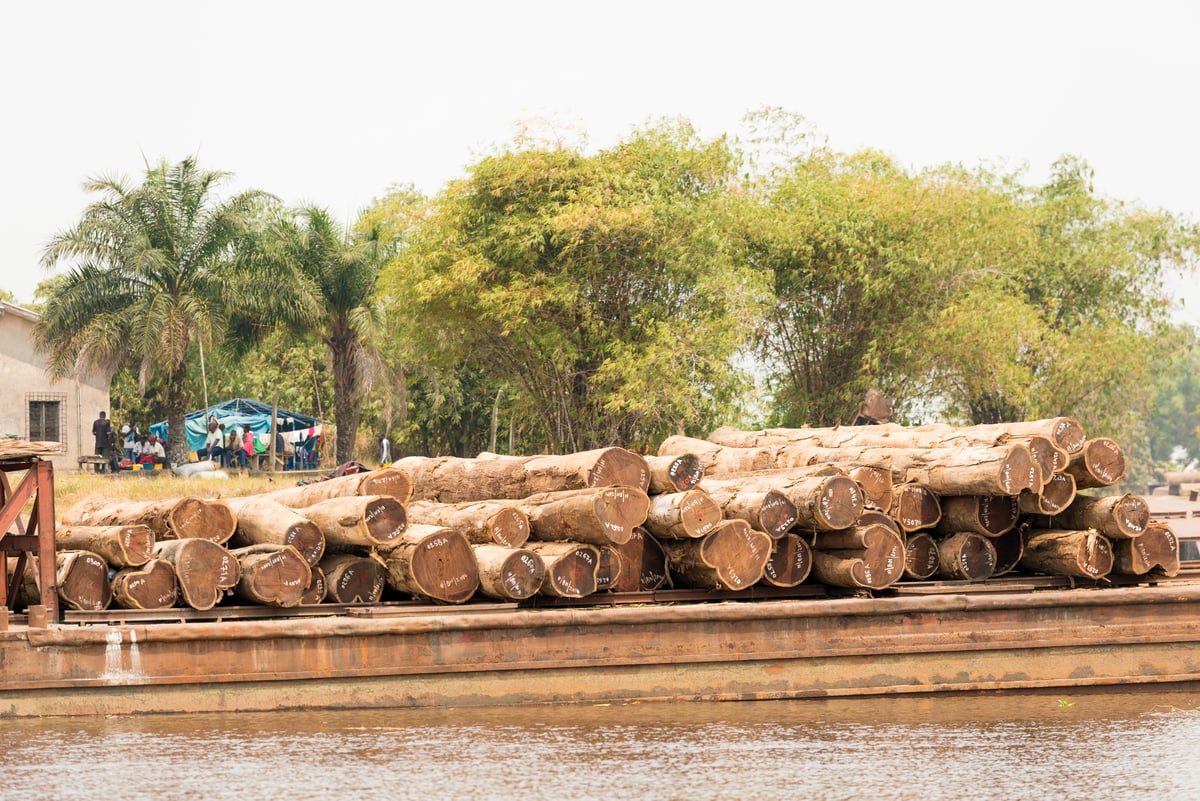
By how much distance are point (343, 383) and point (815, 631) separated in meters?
28.0

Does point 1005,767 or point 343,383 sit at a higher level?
point 343,383

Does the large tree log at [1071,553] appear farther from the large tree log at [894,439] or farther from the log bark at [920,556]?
the log bark at [920,556]

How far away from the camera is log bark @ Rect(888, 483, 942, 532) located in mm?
12523

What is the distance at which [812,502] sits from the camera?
466 inches

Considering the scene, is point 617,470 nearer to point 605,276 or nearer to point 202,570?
point 202,570

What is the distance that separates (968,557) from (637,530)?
307 centimetres

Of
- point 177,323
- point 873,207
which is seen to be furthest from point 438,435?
point 873,207

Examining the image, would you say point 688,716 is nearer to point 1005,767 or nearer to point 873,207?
point 1005,767

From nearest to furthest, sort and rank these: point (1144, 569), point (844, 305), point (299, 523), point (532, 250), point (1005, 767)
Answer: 1. point (1005, 767)
2. point (299, 523)
3. point (1144, 569)
4. point (532, 250)
5. point (844, 305)

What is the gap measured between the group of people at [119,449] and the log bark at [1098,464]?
89.9ft

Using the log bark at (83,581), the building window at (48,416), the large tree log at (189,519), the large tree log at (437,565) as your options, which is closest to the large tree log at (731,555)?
the large tree log at (437,565)

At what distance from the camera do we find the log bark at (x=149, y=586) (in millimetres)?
10984

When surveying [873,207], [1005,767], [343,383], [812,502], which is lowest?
[1005,767]

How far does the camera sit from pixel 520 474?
42.3ft
